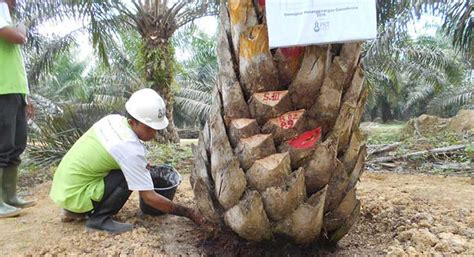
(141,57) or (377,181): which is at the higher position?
(141,57)

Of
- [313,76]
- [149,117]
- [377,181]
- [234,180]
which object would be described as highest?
[313,76]

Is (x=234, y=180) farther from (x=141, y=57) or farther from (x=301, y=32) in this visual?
(x=141, y=57)

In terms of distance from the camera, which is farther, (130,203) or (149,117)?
(130,203)

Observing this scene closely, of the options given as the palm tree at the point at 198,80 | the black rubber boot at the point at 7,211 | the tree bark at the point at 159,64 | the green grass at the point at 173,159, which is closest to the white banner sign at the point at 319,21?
the black rubber boot at the point at 7,211

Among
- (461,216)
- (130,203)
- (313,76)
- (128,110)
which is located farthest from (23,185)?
(461,216)

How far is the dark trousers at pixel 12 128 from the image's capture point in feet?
9.89

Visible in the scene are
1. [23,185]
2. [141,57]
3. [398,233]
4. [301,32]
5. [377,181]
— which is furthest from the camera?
[141,57]

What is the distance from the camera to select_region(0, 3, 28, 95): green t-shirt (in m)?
3.00

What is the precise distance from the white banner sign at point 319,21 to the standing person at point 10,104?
6.64ft

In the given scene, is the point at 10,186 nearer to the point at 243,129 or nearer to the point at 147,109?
the point at 147,109

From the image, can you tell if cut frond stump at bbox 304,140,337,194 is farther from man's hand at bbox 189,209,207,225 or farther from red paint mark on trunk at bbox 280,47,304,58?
man's hand at bbox 189,209,207,225

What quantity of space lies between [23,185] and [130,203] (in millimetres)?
2020

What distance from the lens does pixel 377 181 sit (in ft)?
12.9

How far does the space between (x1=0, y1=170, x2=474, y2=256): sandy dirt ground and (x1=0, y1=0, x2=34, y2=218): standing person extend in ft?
0.95
